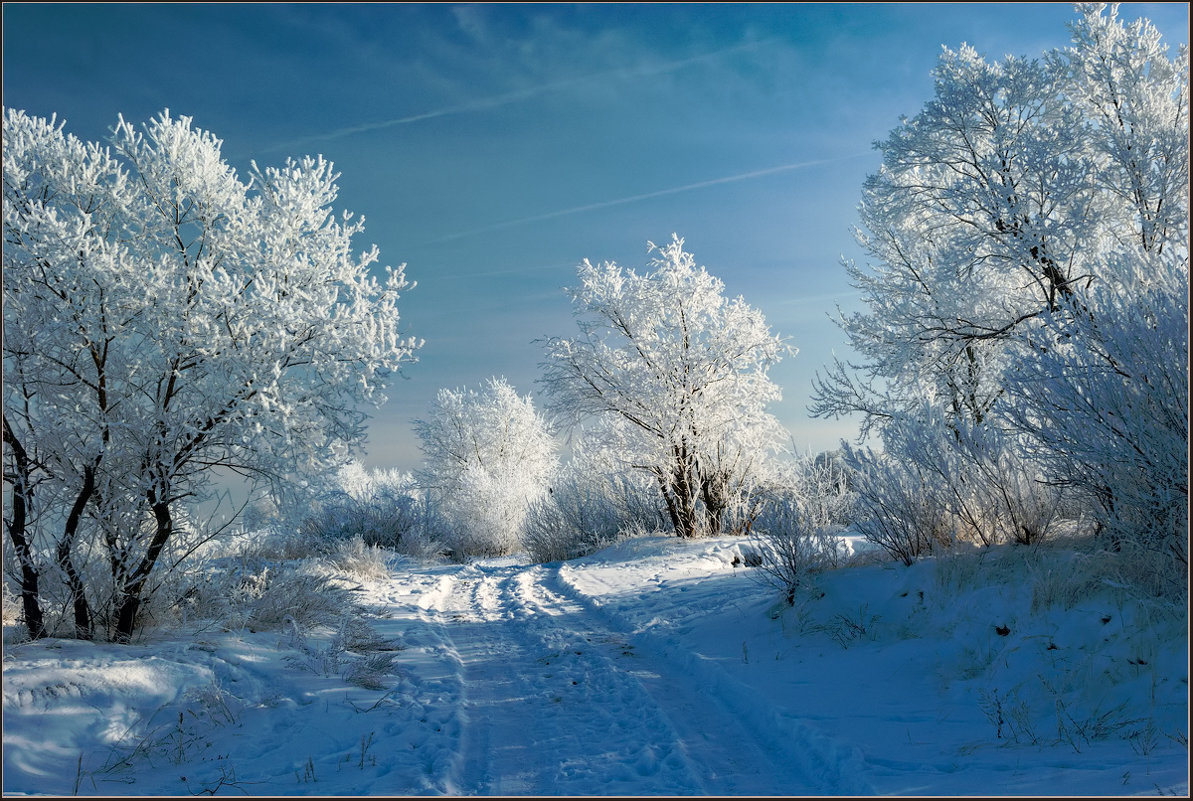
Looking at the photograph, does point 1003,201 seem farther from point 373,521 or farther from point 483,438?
point 483,438

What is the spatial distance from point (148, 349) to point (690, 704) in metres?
5.41

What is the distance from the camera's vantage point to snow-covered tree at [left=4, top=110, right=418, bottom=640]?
5.40 meters

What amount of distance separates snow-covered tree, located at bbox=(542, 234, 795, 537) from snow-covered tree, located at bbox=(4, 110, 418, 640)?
1047 centimetres

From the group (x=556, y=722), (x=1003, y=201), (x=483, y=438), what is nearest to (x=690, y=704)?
(x=556, y=722)

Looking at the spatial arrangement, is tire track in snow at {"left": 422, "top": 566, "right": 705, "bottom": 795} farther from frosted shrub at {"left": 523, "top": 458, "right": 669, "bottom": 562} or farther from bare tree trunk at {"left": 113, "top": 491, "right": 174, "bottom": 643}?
frosted shrub at {"left": 523, "top": 458, "right": 669, "bottom": 562}

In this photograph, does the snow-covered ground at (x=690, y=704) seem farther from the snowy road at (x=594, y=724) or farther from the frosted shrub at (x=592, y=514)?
the frosted shrub at (x=592, y=514)

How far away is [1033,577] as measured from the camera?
189 inches

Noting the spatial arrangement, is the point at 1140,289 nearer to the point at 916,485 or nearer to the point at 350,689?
the point at 916,485

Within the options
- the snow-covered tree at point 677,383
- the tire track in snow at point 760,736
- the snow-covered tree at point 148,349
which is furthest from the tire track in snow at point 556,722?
the snow-covered tree at point 677,383

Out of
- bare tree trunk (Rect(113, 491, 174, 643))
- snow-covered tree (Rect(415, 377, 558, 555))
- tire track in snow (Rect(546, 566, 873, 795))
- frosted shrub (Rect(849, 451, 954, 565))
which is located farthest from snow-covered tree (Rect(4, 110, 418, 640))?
snow-covered tree (Rect(415, 377, 558, 555))

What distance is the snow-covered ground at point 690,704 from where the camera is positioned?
11.1 feet

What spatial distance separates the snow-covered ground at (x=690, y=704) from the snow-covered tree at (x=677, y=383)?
32.3 ft

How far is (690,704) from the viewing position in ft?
15.3

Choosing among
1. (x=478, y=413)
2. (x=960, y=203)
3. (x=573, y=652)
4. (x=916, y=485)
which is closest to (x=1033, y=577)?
(x=916, y=485)
